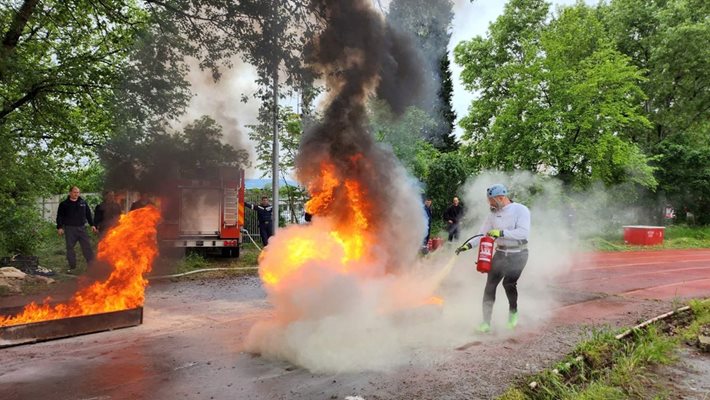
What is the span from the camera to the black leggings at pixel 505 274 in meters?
6.28

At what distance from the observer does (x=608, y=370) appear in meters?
4.77

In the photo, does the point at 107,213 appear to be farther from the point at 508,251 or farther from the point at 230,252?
the point at 508,251

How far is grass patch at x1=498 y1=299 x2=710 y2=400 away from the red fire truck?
28.6 feet

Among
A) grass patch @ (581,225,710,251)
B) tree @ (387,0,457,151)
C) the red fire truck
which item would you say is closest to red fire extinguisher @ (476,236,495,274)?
tree @ (387,0,457,151)

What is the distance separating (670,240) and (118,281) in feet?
81.5

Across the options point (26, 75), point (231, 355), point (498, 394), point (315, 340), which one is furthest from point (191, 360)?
point (26, 75)

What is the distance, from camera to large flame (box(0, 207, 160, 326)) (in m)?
6.36

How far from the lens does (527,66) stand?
71.2 ft

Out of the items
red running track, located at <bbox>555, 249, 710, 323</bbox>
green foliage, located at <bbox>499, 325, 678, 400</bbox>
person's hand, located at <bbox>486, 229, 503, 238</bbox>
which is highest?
person's hand, located at <bbox>486, 229, 503, 238</bbox>

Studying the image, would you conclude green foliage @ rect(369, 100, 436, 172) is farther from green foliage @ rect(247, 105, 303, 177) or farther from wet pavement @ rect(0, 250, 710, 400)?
wet pavement @ rect(0, 250, 710, 400)

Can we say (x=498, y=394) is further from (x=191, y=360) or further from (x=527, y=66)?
(x=527, y=66)

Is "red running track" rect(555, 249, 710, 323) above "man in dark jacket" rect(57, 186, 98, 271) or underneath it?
underneath

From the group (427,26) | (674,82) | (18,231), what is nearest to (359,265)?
(427,26)

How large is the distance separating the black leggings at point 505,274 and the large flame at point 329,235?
1.76m
